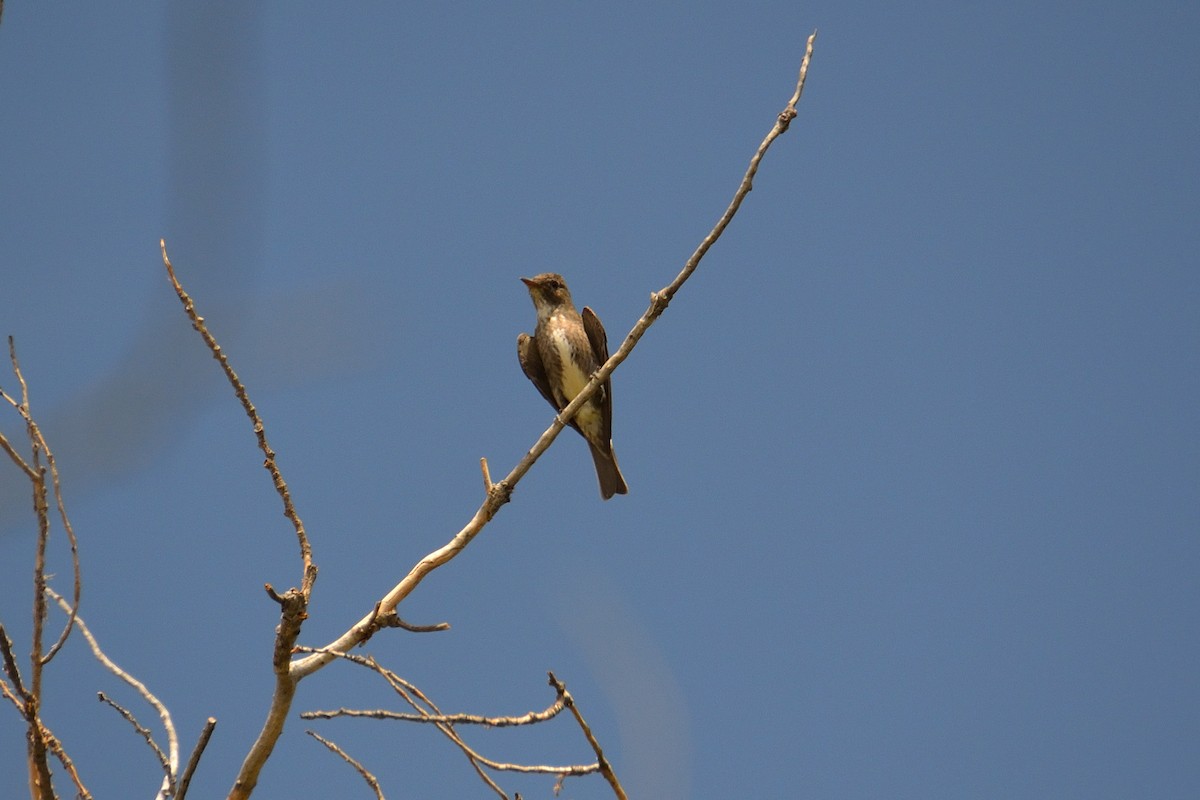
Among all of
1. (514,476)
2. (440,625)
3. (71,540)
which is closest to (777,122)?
(514,476)

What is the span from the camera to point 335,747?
3.22 m

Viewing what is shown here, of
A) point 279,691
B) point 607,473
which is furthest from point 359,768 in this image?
point 607,473

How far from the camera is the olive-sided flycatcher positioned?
356 inches

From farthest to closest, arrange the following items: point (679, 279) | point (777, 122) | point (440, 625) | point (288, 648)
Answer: point (679, 279), point (777, 122), point (440, 625), point (288, 648)

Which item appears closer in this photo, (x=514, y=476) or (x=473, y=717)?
(x=473, y=717)

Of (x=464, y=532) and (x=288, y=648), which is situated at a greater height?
(x=464, y=532)

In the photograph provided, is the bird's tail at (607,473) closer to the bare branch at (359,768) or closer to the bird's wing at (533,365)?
the bird's wing at (533,365)

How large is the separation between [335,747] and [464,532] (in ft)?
2.81

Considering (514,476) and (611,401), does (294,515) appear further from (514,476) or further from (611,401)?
(611,401)

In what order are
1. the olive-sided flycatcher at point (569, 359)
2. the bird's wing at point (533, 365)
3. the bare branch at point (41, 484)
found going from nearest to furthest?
the bare branch at point (41, 484), the olive-sided flycatcher at point (569, 359), the bird's wing at point (533, 365)

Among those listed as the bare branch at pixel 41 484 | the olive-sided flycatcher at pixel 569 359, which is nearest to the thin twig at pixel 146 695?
the bare branch at pixel 41 484

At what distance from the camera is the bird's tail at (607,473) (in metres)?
9.16

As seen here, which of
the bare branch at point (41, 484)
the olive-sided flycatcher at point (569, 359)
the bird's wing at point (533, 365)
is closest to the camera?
the bare branch at point (41, 484)

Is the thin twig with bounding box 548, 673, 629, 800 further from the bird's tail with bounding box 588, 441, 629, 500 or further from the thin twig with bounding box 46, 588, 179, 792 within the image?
the bird's tail with bounding box 588, 441, 629, 500
